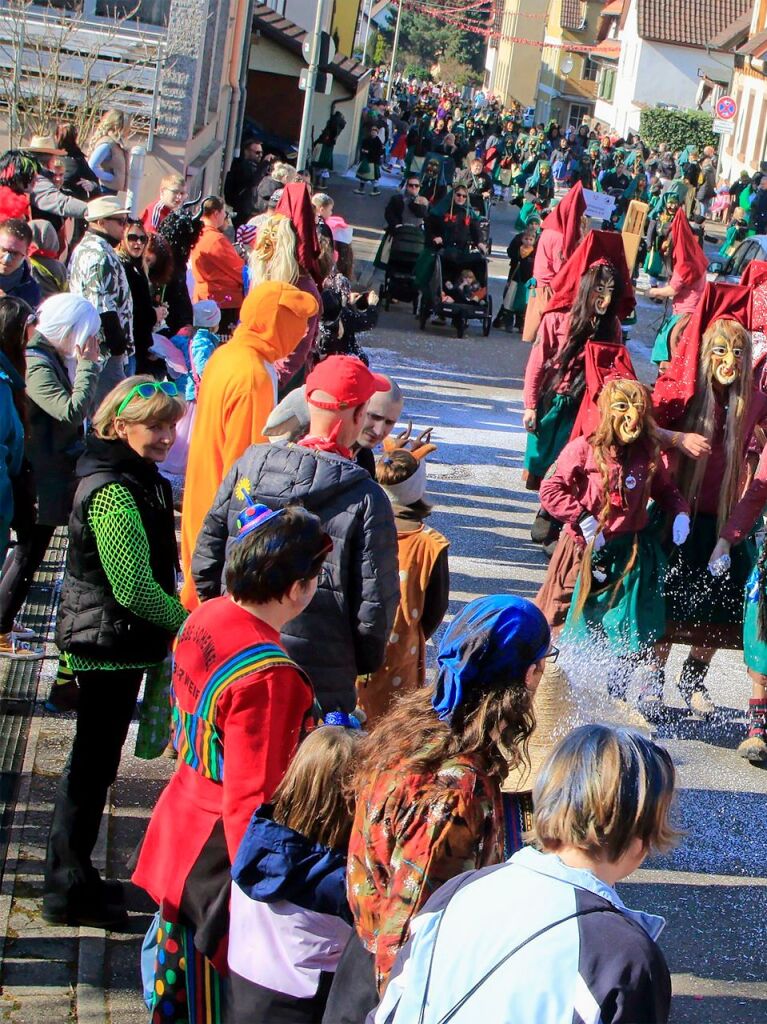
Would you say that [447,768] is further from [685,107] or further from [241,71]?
[685,107]

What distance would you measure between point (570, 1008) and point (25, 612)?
16.8 ft

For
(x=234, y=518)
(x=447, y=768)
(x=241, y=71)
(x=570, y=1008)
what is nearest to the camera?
(x=570, y=1008)

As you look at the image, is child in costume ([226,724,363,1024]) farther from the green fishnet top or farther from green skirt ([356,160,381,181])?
green skirt ([356,160,381,181])

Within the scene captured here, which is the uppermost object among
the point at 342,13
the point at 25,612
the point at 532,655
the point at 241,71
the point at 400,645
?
the point at 342,13

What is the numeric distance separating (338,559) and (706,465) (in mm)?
2866

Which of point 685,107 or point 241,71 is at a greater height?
point 685,107

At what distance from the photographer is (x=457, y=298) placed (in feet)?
54.0

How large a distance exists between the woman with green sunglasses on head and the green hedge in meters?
55.2

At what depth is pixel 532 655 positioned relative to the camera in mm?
2836

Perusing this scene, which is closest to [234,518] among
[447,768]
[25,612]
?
[447,768]

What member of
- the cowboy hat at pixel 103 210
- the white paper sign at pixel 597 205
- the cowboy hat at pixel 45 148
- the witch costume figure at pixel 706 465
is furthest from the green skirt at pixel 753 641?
the white paper sign at pixel 597 205

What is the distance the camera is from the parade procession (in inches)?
99.9

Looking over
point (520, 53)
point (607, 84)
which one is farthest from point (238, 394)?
point (520, 53)

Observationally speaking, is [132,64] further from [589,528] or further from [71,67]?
[589,528]
